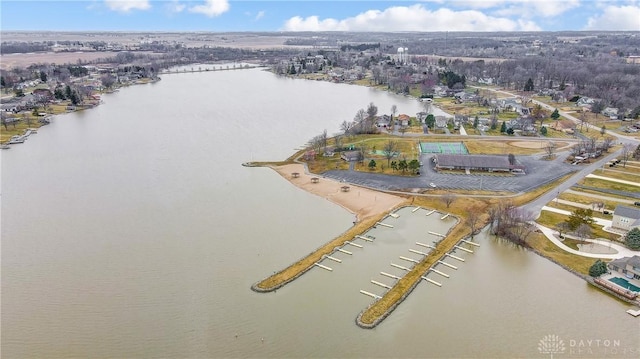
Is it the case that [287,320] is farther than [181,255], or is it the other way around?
[181,255]

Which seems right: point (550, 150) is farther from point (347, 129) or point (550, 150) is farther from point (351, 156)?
point (347, 129)

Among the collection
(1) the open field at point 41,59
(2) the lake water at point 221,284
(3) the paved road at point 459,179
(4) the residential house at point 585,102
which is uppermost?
(1) the open field at point 41,59

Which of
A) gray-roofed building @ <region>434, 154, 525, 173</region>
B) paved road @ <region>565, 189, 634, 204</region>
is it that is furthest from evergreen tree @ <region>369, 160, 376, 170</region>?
paved road @ <region>565, 189, 634, 204</region>

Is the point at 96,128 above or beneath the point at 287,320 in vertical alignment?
above

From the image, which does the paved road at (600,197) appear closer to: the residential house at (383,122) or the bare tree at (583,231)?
the bare tree at (583,231)

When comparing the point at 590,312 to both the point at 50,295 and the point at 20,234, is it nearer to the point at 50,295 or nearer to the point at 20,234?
the point at 50,295

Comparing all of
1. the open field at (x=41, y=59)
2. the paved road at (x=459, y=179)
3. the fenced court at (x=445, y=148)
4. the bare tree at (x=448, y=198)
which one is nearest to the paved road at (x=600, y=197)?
the paved road at (x=459, y=179)

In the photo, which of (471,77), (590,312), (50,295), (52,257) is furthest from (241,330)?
(471,77)
